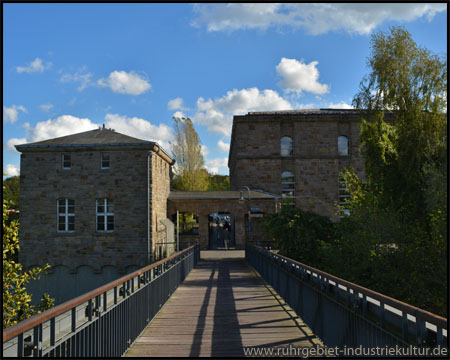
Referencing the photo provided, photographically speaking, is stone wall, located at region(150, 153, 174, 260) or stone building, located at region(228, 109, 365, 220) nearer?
stone wall, located at region(150, 153, 174, 260)

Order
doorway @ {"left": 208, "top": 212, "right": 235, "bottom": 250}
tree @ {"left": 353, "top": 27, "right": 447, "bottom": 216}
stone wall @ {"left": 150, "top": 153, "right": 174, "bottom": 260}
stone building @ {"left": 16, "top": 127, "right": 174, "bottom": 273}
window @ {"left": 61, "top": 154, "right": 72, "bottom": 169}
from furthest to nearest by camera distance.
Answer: doorway @ {"left": 208, "top": 212, "right": 235, "bottom": 250} < window @ {"left": 61, "top": 154, "right": 72, "bottom": 169} < stone wall @ {"left": 150, "top": 153, "right": 174, "bottom": 260} < stone building @ {"left": 16, "top": 127, "right": 174, "bottom": 273} < tree @ {"left": 353, "top": 27, "right": 447, "bottom": 216}

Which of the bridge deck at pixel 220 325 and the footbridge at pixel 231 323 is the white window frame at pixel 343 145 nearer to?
the bridge deck at pixel 220 325

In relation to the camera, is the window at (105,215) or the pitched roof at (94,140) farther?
the pitched roof at (94,140)

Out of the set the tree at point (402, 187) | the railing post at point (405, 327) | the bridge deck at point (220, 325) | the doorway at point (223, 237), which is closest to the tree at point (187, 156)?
the doorway at point (223, 237)

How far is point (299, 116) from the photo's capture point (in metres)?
37.7

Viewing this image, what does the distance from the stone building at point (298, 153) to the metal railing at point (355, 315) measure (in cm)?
2827

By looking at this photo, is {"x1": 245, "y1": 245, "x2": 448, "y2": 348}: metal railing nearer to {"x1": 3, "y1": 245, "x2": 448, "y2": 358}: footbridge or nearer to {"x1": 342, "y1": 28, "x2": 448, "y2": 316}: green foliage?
{"x1": 3, "y1": 245, "x2": 448, "y2": 358}: footbridge

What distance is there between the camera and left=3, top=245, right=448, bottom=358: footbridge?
3.70 metres

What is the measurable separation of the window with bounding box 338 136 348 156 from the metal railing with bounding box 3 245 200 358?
32.2m

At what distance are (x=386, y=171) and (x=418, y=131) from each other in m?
2.35

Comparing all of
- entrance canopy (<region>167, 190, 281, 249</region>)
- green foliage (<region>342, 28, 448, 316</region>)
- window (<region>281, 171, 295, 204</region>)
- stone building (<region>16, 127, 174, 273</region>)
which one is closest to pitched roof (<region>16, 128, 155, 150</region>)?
stone building (<region>16, 127, 174, 273</region>)

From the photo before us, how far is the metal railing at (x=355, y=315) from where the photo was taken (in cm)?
354

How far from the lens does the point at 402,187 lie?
1989cm

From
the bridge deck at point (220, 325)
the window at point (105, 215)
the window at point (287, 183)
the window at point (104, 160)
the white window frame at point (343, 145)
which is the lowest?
the bridge deck at point (220, 325)
